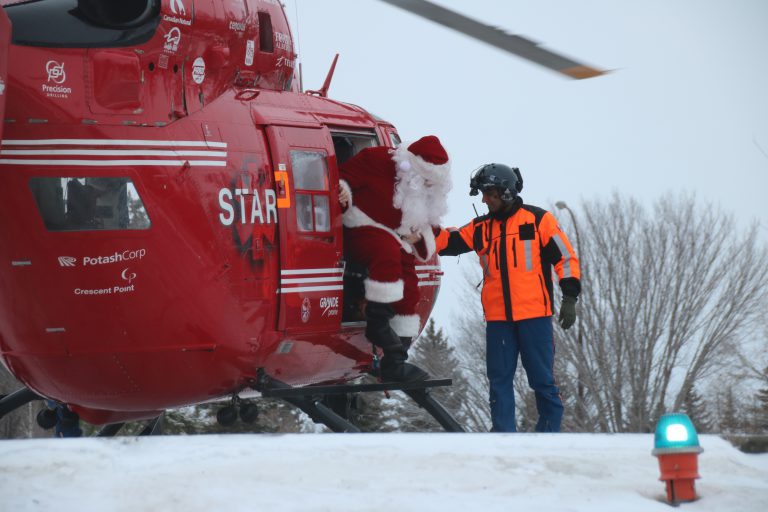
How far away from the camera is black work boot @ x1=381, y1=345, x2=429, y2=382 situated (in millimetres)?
7551

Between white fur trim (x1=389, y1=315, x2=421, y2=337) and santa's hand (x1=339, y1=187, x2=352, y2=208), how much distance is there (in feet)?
2.98

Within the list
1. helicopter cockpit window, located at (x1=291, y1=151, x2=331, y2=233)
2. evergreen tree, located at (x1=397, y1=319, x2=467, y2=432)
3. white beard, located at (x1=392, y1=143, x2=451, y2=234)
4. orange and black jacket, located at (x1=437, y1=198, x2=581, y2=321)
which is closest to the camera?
helicopter cockpit window, located at (x1=291, y1=151, x2=331, y2=233)

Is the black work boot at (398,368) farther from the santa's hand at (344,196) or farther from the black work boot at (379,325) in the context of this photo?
the santa's hand at (344,196)

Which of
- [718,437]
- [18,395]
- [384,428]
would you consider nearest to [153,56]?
[18,395]

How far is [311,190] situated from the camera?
7.17m

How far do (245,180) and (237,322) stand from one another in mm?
889

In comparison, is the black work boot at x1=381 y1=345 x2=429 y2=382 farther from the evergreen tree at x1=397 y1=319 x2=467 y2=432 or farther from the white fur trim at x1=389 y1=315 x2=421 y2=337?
the evergreen tree at x1=397 y1=319 x2=467 y2=432

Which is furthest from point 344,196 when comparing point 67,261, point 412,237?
point 67,261

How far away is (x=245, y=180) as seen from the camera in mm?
6641

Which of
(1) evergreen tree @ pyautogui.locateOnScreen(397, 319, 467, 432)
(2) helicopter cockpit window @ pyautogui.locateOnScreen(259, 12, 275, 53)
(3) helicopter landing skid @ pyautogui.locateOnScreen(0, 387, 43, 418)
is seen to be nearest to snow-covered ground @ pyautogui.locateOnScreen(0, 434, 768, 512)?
(3) helicopter landing skid @ pyautogui.locateOnScreen(0, 387, 43, 418)

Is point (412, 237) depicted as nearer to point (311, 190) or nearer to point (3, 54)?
point (311, 190)

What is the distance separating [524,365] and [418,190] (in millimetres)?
1506

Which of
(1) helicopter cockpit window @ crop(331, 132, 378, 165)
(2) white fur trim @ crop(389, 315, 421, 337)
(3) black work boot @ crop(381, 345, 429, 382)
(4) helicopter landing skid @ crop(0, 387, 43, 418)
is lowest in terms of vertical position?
(4) helicopter landing skid @ crop(0, 387, 43, 418)

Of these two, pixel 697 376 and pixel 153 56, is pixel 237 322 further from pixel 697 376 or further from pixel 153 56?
pixel 697 376
